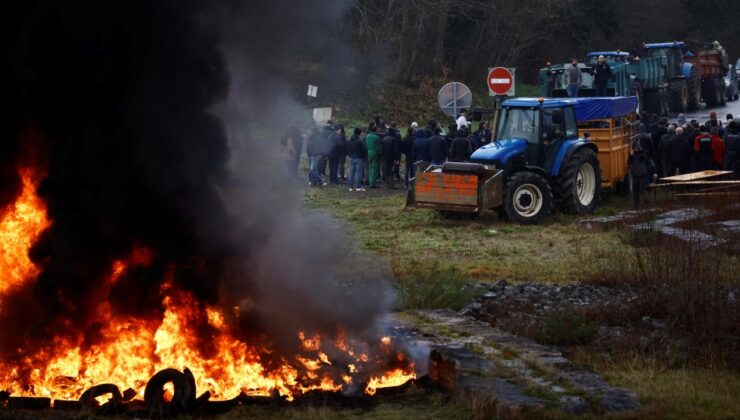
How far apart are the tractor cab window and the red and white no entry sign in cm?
466

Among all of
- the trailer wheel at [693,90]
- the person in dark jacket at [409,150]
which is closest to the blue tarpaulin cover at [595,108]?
the person in dark jacket at [409,150]

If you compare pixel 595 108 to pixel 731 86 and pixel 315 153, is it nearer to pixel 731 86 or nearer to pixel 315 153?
pixel 315 153

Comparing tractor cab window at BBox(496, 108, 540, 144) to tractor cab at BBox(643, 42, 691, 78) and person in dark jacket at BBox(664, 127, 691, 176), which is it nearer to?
person in dark jacket at BBox(664, 127, 691, 176)

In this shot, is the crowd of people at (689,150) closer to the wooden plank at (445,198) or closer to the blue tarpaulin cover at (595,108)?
the blue tarpaulin cover at (595,108)

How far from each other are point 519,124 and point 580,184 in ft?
5.86

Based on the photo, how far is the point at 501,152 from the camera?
2092 cm

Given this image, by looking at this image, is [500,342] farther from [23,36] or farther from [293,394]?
[23,36]

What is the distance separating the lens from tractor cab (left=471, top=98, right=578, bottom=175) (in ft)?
68.9

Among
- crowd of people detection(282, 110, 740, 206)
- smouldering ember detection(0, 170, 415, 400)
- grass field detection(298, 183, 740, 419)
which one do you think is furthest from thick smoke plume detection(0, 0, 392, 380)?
crowd of people detection(282, 110, 740, 206)

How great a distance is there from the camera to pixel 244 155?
36.6 ft

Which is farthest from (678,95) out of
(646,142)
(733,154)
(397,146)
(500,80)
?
(733,154)

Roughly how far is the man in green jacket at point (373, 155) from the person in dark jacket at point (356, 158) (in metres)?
0.13

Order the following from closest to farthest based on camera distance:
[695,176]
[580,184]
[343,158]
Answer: [580,184]
[695,176]
[343,158]

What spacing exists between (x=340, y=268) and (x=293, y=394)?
3050mm
